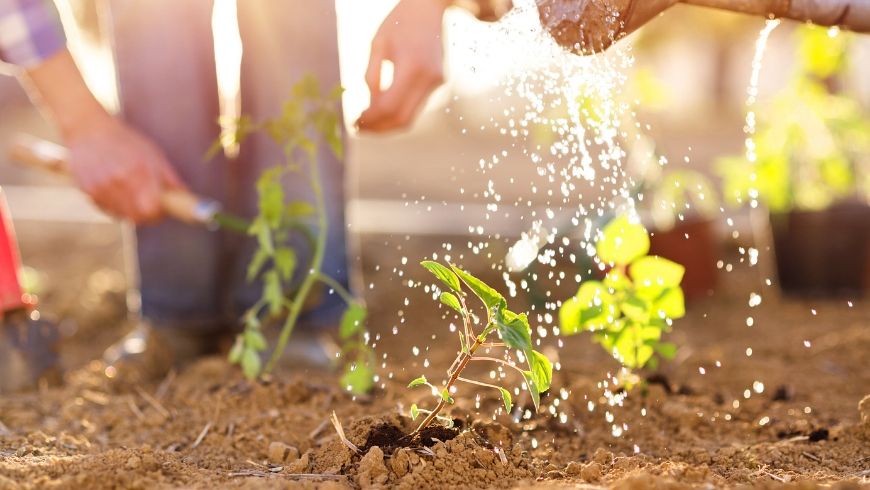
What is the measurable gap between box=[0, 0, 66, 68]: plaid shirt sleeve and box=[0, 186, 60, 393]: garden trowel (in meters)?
0.33

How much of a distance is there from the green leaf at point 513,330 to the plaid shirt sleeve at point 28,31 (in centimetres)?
120

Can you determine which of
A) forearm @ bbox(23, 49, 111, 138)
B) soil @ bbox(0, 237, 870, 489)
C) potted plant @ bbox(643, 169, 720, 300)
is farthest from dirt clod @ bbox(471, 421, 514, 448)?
potted plant @ bbox(643, 169, 720, 300)

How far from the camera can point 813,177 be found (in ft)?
9.64

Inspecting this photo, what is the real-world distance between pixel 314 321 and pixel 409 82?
2.49 feet

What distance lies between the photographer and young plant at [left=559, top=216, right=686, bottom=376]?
1534 millimetres

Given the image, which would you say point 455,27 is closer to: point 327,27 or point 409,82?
point 409,82

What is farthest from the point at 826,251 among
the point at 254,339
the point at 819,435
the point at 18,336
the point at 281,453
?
the point at 18,336

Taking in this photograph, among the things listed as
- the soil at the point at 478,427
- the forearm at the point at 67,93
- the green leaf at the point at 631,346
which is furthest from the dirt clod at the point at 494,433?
the forearm at the point at 67,93

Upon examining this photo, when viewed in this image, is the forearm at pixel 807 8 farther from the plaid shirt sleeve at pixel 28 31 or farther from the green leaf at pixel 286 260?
the plaid shirt sleeve at pixel 28 31

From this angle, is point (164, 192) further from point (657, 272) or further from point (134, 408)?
point (657, 272)

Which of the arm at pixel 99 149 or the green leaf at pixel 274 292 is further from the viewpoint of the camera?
the arm at pixel 99 149

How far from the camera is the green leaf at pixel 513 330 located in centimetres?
122

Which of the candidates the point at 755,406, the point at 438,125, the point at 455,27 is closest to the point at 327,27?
the point at 455,27

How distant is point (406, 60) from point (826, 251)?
1706mm
